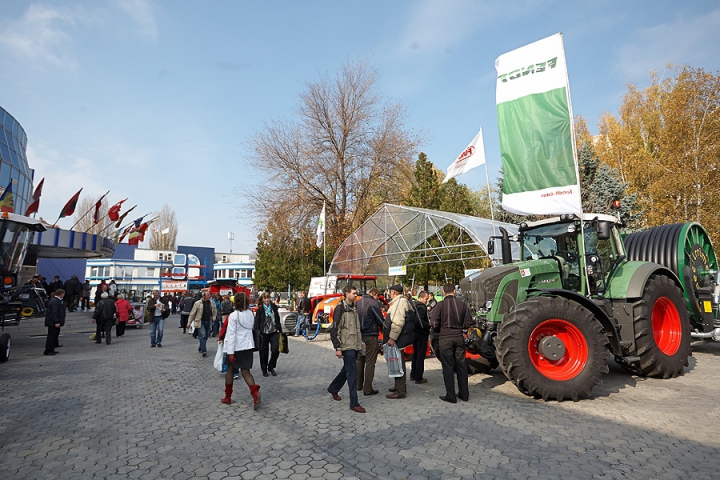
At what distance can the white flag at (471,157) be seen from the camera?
51.4 ft

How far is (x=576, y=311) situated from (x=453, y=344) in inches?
74.6

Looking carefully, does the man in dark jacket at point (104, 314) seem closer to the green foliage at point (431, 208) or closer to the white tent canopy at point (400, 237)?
the white tent canopy at point (400, 237)

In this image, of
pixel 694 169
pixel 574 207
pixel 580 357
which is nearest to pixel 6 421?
pixel 580 357

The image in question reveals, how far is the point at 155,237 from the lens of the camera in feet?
234

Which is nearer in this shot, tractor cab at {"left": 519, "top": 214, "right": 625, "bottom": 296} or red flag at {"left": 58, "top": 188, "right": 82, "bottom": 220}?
tractor cab at {"left": 519, "top": 214, "right": 625, "bottom": 296}

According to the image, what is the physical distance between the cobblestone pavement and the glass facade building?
894 inches

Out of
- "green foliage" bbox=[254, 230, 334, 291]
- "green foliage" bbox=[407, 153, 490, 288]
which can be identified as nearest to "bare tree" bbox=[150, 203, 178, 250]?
"green foliage" bbox=[254, 230, 334, 291]

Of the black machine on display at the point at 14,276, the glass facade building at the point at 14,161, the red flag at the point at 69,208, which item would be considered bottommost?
the black machine on display at the point at 14,276

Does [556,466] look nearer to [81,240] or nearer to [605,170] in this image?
[81,240]

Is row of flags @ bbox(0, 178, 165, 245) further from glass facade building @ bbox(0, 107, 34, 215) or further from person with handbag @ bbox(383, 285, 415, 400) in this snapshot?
person with handbag @ bbox(383, 285, 415, 400)

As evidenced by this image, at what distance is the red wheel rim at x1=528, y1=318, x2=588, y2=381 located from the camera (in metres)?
6.46

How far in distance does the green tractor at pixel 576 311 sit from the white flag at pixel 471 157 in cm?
749

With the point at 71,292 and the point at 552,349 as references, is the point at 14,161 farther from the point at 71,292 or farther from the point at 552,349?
the point at 552,349

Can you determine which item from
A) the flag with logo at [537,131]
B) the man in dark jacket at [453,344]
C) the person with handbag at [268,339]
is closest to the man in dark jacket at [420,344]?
the man in dark jacket at [453,344]
